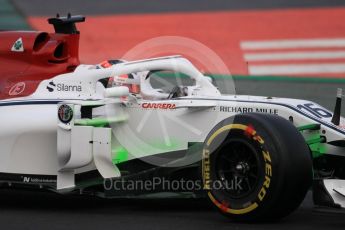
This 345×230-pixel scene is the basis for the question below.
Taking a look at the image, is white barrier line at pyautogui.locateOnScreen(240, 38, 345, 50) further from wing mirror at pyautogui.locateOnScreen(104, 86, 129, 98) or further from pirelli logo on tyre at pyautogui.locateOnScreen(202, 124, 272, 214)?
pirelli logo on tyre at pyautogui.locateOnScreen(202, 124, 272, 214)

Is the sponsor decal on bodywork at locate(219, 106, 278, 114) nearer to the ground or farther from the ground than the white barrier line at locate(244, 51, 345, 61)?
nearer to the ground

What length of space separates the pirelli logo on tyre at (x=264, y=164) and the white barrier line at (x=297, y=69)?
6718 mm

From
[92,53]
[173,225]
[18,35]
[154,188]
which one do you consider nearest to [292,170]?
[173,225]

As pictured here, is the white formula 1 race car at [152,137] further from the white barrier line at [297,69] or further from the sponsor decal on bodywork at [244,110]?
the white barrier line at [297,69]

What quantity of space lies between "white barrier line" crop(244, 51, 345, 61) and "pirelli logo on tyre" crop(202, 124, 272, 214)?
7.17 metres

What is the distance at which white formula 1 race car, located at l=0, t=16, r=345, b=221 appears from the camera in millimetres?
6926

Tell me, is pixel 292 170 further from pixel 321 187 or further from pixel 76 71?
pixel 76 71

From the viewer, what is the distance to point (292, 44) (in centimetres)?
1480

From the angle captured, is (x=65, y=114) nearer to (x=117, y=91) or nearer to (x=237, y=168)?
(x=117, y=91)

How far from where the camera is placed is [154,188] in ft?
25.9

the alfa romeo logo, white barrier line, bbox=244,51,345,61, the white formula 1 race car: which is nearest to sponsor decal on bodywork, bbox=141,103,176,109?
the white formula 1 race car

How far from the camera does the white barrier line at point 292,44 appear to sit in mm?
14727

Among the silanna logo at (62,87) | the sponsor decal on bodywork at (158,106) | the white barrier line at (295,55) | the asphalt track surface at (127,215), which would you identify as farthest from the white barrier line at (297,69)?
the sponsor decal on bodywork at (158,106)

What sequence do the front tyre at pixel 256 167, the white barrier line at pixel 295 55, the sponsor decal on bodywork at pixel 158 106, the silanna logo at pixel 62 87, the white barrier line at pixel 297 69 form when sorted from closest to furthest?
the front tyre at pixel 256 167 < the sponsor decal on bodywork at pixel 158 106 < the silanna logo at pixel 62 87 < the white barrier line at pixel 297 69 < the white barrier line at pixel 295 55
